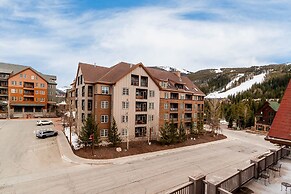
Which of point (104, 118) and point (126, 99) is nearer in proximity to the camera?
point (104, 118)

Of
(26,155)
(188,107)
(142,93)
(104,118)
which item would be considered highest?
(142,93)

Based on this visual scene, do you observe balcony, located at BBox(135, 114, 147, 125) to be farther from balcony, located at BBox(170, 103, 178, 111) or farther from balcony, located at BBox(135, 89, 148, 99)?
balcony, located at BBox(170, 103, 178, 111)

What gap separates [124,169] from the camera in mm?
16797

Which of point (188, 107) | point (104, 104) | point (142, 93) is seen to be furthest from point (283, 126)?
point (188, 107)

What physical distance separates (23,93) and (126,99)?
42129 mm

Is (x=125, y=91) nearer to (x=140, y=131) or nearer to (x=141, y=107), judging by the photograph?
(x=141, y=107)

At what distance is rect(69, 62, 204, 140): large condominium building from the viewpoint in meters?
Answer: 25.1

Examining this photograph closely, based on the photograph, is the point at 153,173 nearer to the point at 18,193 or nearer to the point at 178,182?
the point at 178,182

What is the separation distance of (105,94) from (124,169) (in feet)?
38.2

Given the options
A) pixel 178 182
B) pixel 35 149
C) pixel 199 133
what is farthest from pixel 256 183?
pixel 199 133

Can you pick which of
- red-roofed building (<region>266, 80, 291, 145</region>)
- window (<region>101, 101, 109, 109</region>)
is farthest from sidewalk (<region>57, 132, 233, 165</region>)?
red-roofed building (<region>266, 80, 291, 145</region>)

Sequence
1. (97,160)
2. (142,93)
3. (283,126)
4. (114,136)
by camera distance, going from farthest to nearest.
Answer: (142,93) < (114,136) < (97,160) < (283,126)

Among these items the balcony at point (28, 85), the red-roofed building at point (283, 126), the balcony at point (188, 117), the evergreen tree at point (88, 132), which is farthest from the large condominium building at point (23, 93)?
the red-roofed building at point (283, 126)

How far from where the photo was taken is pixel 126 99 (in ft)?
85.0
